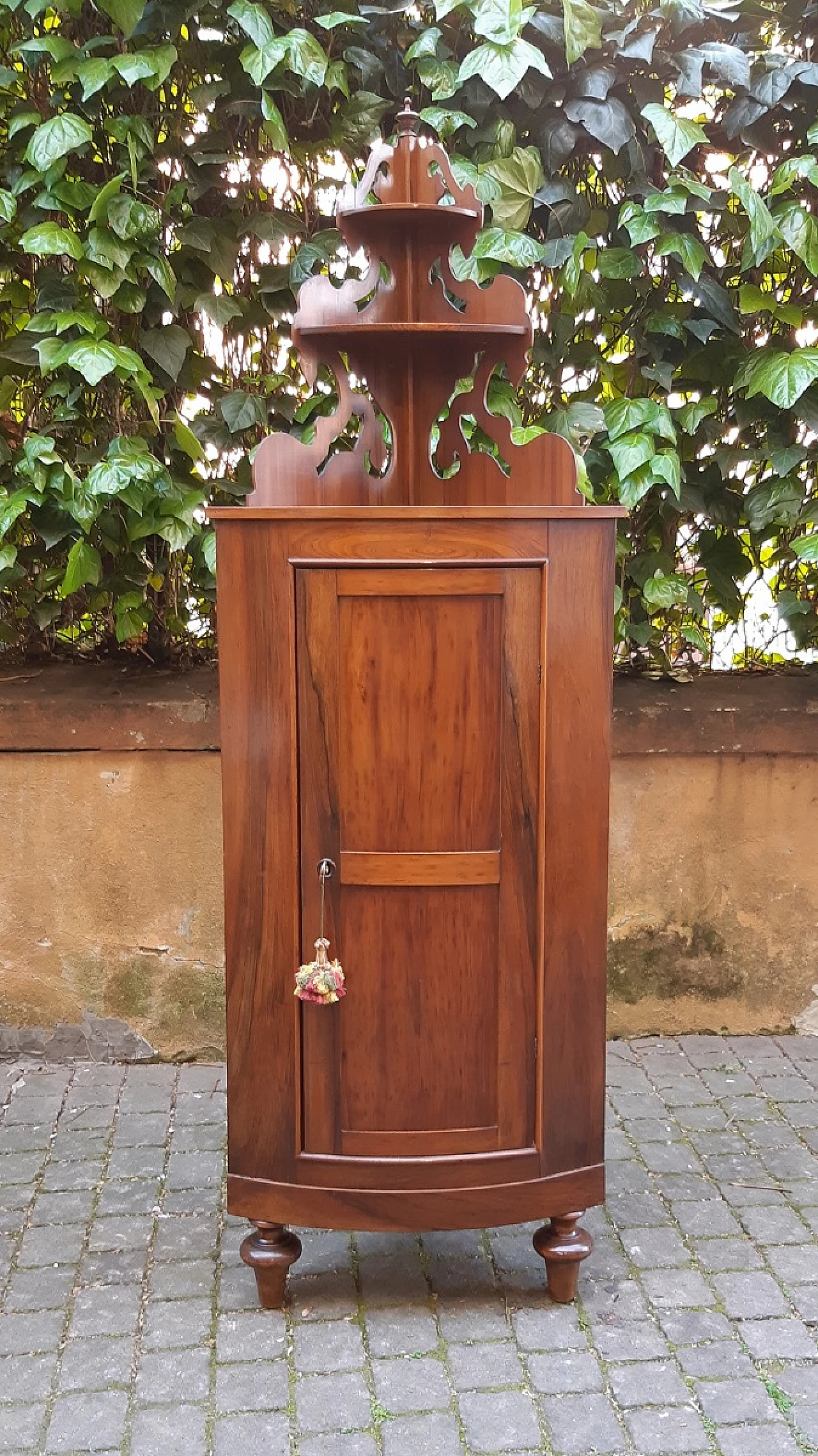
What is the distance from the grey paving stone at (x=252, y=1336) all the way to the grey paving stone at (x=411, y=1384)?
0.69 ft

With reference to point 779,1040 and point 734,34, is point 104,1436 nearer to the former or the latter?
point 779,1040

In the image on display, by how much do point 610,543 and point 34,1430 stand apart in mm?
1933

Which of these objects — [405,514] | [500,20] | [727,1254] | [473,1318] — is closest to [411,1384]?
[473,1318]

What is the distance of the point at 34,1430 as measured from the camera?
2.04m

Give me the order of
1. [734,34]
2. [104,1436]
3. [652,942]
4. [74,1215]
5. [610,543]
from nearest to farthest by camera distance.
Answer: [104,1436] → [610,543] → [74,1215] → [734,34] → [652,942]

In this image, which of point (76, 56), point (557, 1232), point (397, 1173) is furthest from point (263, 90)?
point (557, 1232)

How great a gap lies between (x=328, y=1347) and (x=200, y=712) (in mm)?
1772

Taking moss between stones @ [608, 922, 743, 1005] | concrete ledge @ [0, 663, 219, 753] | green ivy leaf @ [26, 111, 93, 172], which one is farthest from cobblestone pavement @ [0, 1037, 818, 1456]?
green ivy leaf @ [26, 111, 93, 172]

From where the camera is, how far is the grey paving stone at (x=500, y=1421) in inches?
78.9

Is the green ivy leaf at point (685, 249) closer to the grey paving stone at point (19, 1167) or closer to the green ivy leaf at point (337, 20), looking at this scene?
the green ivy leaf at point (337, 20)

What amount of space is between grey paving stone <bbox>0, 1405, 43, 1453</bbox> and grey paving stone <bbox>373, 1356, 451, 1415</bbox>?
540 mm

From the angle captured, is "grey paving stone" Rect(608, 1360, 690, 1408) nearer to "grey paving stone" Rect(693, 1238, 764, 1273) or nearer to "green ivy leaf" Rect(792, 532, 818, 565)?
"grey paving stone" Rect(693, 1238, 764, 1273)

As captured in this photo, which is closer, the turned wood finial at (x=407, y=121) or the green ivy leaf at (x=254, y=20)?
the turned wood finial at (x=407, y=121)

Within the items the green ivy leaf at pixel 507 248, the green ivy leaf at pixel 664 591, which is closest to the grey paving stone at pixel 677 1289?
the green ivy leaf at pixel 664 591
